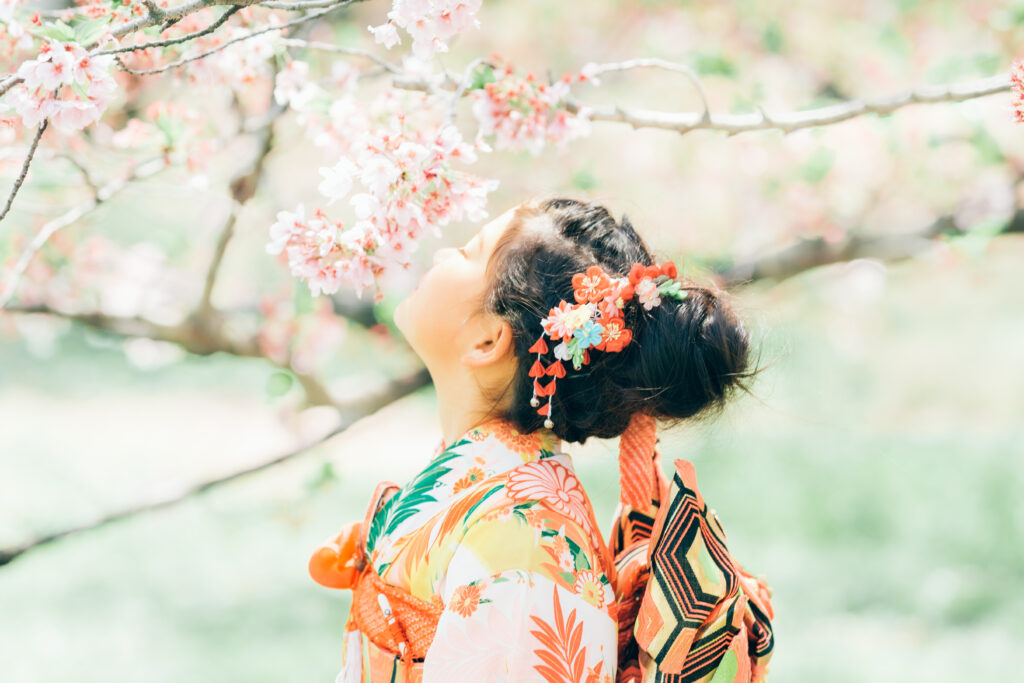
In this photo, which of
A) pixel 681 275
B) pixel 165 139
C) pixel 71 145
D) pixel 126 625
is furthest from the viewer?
pixel 126 625

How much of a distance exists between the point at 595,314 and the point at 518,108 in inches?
21.0

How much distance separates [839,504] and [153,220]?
4077 mm

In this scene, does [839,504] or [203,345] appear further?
[839,504]

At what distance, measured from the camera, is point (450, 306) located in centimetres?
136

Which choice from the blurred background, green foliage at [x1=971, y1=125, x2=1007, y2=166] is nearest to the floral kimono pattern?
the blurred background

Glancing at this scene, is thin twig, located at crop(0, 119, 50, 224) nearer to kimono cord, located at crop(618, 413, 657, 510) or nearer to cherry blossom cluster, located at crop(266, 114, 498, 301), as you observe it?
cherry blossom cluster, located at crop(266, 114, 498, 301)

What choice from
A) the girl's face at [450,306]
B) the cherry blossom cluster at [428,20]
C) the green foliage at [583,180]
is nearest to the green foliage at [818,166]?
the green foliage at [583,180]

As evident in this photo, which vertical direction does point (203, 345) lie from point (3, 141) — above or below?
below

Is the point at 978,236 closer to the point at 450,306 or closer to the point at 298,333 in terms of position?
the point at 450,306

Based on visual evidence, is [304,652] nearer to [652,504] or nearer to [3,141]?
[3,141]

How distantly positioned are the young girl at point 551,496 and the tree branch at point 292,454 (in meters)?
0.81

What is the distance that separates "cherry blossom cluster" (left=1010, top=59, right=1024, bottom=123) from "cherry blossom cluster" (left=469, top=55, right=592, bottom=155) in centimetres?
71

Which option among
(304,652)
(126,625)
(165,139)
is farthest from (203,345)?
(126,625)

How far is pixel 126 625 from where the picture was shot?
347 centimetres
